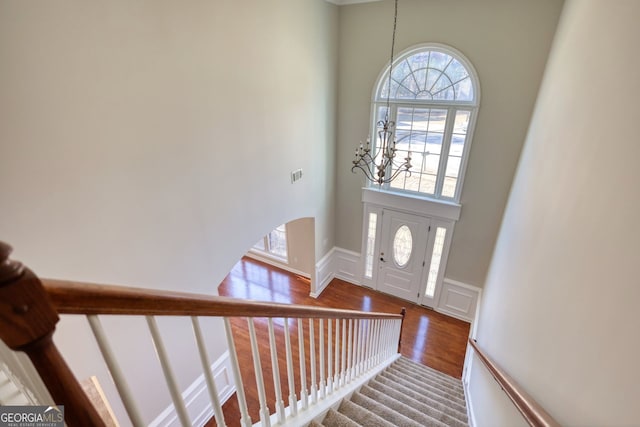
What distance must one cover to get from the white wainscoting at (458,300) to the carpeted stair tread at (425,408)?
2.75 meters

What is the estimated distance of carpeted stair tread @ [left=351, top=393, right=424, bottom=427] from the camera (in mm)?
2168

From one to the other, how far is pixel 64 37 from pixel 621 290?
9.30 ft

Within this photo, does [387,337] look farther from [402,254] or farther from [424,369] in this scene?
[402,254]

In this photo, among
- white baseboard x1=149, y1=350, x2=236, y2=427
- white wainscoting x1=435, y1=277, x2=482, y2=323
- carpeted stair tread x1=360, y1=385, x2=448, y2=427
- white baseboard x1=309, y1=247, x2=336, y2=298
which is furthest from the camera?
white baseboard x1=309, y1=247, x2=336, y2=298

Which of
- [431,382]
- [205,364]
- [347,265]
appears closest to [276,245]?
[347,265]

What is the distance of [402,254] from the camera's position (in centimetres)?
559

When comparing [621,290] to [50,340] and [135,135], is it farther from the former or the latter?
[135,135]

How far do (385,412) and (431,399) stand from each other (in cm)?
94

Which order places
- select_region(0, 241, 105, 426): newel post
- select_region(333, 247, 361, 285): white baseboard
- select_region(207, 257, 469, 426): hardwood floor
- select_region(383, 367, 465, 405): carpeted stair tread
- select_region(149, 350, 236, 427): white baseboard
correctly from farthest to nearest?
select_region(333, 247, 361, 285): white baseboard
select_region(207, 257, 469, 426): hardwood floor
select_region(383, 367, 465, 405): carpeted stair tread
select_region(149, 350, 236, 427): white baseboard
select_region(0, 241, 105, 426): newel post

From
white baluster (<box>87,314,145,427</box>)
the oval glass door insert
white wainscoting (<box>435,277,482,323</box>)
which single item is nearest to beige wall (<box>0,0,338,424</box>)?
white baluster (<box>87,314,145,427</box>)

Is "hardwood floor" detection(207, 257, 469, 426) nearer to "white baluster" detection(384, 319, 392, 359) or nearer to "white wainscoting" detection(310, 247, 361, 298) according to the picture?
"white wainscoting" detection(310, 247, 361, 298)

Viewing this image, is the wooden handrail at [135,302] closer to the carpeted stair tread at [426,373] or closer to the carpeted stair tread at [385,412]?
the carpeted stair tread at [385,412]

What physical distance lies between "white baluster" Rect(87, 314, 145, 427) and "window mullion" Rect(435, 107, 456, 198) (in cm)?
472

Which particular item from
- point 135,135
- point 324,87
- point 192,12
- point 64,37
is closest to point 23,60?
point 64,37
